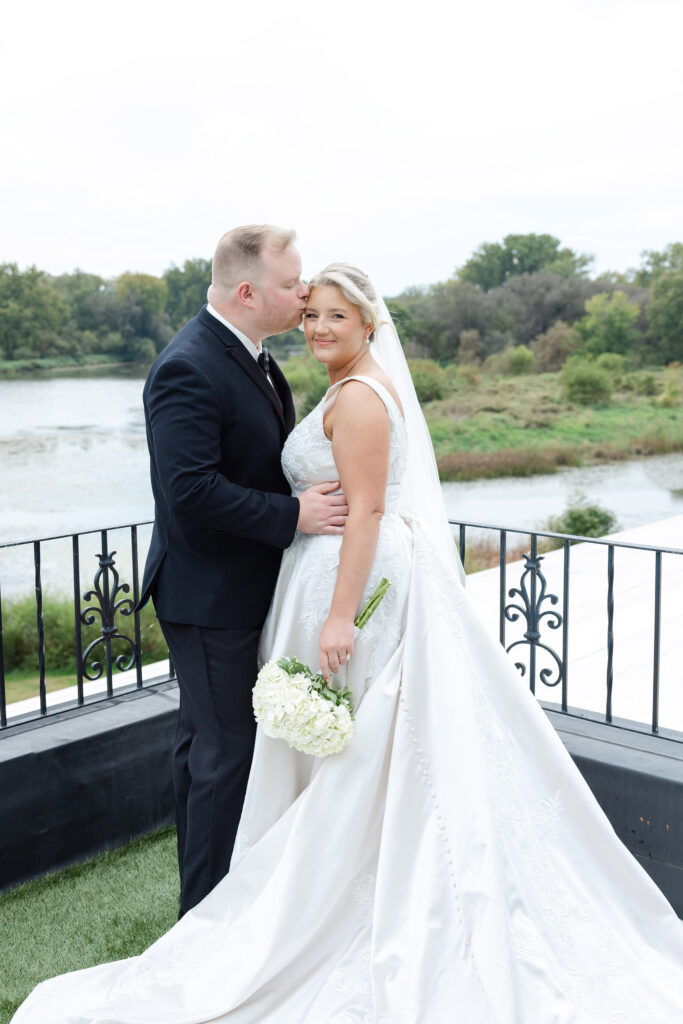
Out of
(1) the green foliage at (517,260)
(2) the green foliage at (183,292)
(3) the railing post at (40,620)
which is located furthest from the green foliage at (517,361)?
(3) the railing post at (40,620)

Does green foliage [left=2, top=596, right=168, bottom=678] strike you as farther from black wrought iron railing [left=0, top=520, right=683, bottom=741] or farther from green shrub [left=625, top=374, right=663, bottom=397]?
green shrub [left=625, top=374, right=663, bottom=397]

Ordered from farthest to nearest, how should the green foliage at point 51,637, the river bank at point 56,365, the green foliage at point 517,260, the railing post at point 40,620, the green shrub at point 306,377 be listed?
1. the green foliage at point 517,260
2. the green shrub at point 306,377
3. the river bank at point 56,365
4. the green foliage at point 51,637
5. the railing post at point 40,620

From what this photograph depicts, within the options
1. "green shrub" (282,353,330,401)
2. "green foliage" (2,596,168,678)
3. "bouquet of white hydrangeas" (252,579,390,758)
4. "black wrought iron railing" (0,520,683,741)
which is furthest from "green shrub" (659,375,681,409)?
"bouquet of white hydrangeas" (252,579,390,758)

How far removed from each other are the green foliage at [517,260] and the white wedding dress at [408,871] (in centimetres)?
2195

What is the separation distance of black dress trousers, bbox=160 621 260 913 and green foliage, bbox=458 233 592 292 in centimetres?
2195

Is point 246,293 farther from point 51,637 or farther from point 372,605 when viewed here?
point 51,637

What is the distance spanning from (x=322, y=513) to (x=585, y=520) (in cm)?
1939

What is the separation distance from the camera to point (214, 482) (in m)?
2.12

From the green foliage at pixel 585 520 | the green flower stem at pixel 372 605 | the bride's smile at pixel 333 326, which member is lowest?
the green foliage at pixel 585 520

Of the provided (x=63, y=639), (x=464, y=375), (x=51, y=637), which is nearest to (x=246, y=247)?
(x=63, y=639)

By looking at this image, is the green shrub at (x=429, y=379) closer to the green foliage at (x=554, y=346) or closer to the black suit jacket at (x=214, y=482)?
the green foliage at (x=554, y=346)

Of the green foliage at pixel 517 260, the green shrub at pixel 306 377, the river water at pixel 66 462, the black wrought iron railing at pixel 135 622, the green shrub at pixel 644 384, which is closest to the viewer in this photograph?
the black wrought iron railing at pixel 135 622

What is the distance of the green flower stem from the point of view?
85.6 inches

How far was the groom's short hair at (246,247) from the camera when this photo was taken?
2184 millimetres
